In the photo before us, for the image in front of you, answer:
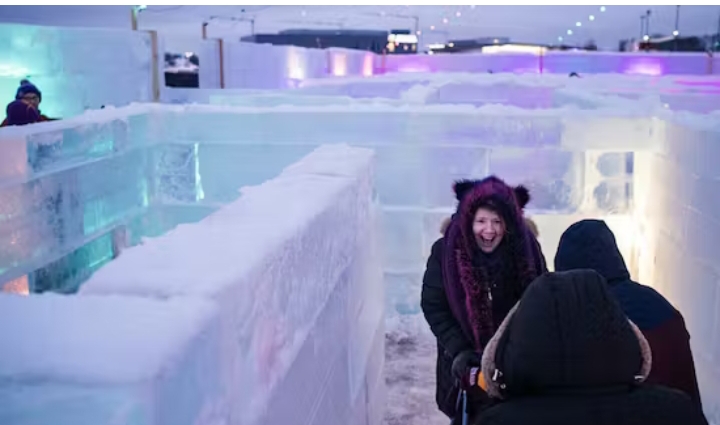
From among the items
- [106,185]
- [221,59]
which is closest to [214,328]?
[106,185]

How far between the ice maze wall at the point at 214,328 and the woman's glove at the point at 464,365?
44cm

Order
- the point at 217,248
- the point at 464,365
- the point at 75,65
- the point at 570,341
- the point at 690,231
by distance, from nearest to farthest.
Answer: the point at 570,341, the point at 217,248, the point at 464,365, the point at 690,231, the point at 75,65

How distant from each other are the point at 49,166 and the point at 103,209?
692 mm

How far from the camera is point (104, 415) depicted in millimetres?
1156

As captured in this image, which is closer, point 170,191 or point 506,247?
point 506,247

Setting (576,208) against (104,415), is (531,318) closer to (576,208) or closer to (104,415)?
(104,415)

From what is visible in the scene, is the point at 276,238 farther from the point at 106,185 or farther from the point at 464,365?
the point at 106,185

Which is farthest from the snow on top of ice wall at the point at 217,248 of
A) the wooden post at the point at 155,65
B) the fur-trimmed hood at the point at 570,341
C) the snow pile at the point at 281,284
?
the wooden post at the point at 155,65

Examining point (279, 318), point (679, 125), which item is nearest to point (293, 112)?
point (679, 125)

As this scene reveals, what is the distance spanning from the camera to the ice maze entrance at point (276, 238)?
134 centimetres

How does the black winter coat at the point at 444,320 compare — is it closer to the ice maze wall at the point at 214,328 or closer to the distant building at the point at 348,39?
the ice maze wall at the point at 214,328

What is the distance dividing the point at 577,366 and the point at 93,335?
0.97m

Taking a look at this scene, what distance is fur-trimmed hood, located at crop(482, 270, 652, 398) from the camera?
5.45 ft

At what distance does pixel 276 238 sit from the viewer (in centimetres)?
211
